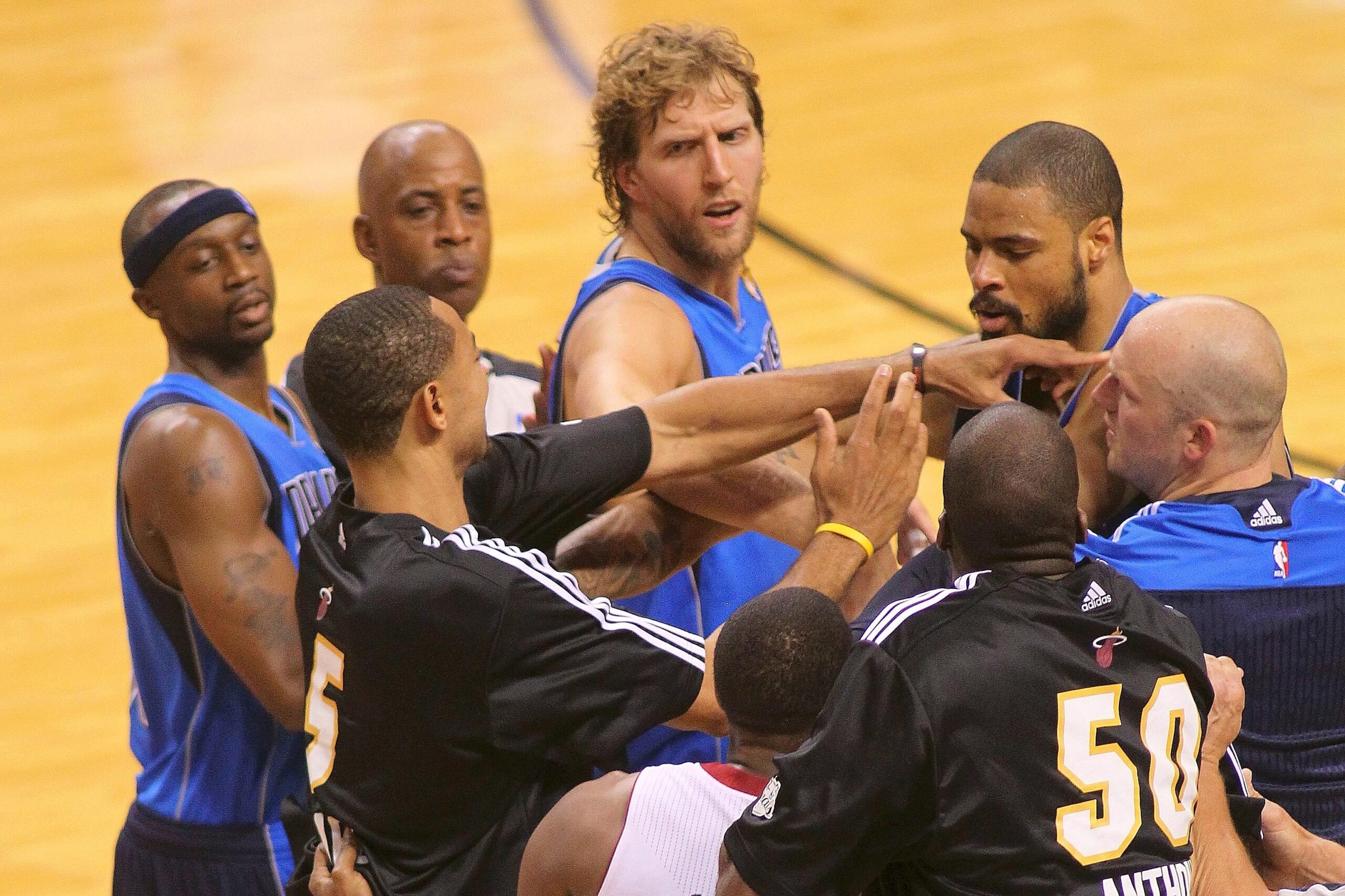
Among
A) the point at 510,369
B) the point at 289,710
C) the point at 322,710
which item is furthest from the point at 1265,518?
the point at 510,369

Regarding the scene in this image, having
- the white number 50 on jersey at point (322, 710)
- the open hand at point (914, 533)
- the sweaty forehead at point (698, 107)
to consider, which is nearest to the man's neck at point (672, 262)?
the sweaty forehead at point (698, 107)

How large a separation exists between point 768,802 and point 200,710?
6.44ft

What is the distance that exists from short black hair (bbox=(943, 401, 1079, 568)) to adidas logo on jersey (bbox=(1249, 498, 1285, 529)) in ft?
2.05

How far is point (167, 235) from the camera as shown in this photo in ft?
14.4

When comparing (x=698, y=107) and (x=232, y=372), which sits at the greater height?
(x=698, y=107)

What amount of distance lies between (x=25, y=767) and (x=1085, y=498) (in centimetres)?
431

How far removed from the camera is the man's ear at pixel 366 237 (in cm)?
548

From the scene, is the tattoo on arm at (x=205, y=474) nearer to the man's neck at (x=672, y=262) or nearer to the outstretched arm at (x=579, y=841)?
the man's neck at (x=672, y=262)

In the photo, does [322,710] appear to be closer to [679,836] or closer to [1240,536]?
[679,836]

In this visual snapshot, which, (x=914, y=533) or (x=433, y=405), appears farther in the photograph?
(x=914, y=533)

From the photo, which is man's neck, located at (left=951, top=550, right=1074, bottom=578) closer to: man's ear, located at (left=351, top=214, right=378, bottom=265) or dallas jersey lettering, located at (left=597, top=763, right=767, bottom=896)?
dallas jersey lettering, located at (left=597, top=763, right=767, bottom=896)

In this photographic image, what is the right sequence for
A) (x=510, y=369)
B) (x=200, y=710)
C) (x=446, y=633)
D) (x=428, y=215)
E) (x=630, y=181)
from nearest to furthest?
(x=446, y=633) → (x=200, y=710) → (x=630, y=181) → (x=428, y=215) → (x=510, y=369)

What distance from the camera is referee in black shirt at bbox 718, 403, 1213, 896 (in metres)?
2.68

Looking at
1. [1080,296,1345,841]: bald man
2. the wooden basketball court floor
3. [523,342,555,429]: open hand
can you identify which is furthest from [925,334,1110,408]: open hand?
the wooden basketball court floor
